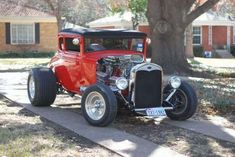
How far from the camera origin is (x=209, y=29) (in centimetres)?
4200

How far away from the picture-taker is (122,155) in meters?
6.82

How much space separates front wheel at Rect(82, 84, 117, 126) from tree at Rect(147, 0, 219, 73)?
31.0ft

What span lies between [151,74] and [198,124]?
1208 millimetres

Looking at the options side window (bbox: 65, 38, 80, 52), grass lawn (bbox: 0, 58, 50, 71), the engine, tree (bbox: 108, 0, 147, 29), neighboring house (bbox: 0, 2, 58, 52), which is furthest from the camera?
neighboring house (bbox: 0, 2, 58, 52)

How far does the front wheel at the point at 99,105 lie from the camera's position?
8.53 m

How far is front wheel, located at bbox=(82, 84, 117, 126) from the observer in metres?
8.53

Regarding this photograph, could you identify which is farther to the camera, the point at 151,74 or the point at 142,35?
the point at 142,35

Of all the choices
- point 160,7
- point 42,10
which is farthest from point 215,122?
point 42,10

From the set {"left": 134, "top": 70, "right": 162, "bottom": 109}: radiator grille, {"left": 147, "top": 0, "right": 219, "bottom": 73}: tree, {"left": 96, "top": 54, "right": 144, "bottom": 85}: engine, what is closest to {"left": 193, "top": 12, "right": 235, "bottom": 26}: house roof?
{"left": 147, "top": 0, "right": 219, "bottom": 73}: tree

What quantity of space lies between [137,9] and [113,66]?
1046 inches

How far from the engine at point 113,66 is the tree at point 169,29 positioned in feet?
27.9

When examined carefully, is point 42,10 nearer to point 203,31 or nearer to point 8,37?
point 8,37

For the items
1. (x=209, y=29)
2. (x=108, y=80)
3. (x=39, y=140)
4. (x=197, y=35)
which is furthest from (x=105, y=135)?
(x=197, y=35)

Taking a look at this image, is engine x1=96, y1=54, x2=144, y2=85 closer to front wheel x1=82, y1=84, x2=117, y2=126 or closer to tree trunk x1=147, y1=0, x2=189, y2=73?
front wheel x1=82, y1=84, x2=117, y2=126
